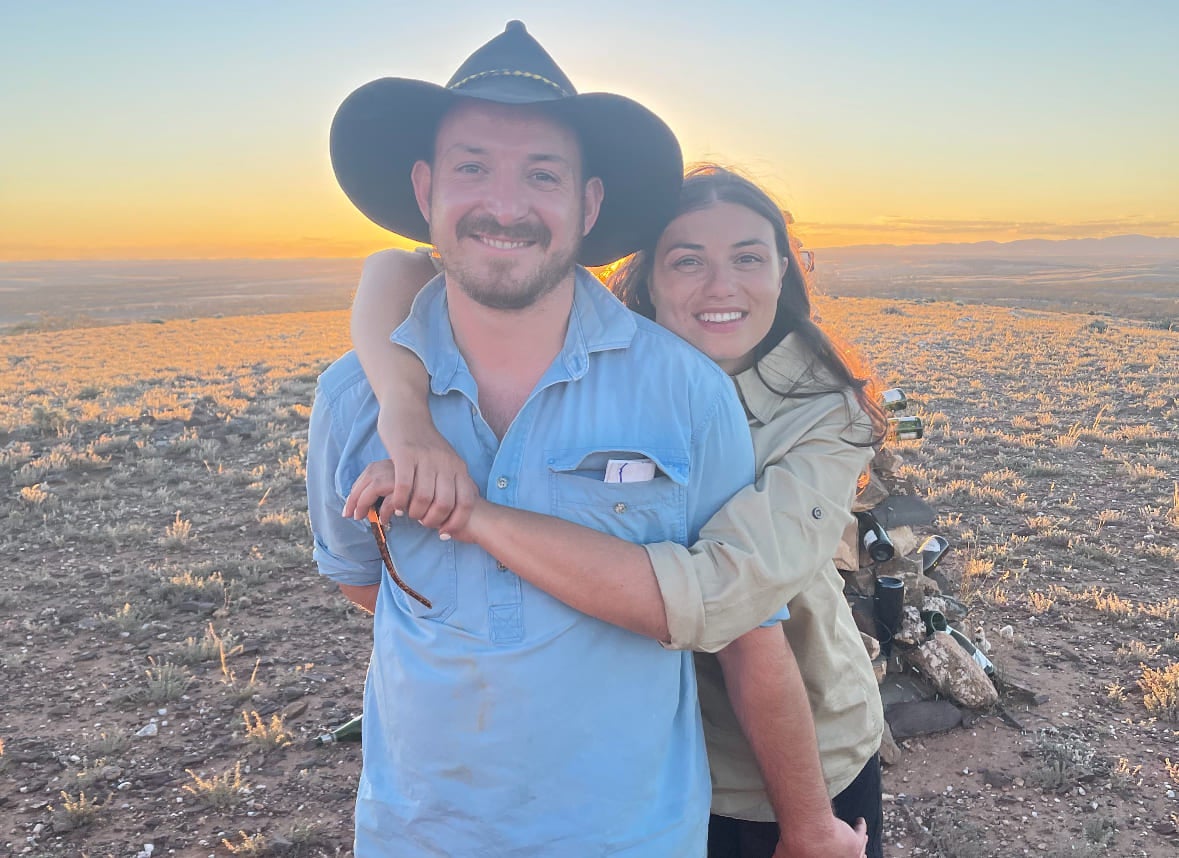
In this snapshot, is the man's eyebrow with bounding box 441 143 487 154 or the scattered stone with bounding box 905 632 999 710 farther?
the scattered stone with bounding box 905 632 999 710

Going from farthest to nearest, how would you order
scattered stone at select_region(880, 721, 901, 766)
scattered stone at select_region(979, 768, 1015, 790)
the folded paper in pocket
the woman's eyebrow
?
scattered stone at select_region(880, 721, 901, 766), scattered stone at select_region(979, 768, 1015, 790), the woman's eyebrow, the folded paper in pocket

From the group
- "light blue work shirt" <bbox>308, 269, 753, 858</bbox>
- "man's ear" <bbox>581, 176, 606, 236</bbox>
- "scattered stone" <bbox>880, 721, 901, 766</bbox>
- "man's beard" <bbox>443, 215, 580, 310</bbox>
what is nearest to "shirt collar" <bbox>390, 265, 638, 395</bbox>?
"light blue work shirt" <bbox>308, 269, 753, 858</bbox>

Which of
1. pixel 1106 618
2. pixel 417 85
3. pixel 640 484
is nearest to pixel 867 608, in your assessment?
pixel 1106 618

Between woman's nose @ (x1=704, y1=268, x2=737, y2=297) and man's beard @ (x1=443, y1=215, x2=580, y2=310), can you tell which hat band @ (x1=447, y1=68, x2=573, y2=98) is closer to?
man's beard @ (x1=443, y1=215, x2=580, y2=310)

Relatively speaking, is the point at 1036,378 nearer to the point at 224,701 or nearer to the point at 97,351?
the point at 224,701

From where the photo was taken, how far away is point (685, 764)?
184cm

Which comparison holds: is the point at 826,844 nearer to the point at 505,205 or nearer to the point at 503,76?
the point at 505,205

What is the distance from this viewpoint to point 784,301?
2.44 meters

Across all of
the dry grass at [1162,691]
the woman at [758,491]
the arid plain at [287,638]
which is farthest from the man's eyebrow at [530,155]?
the dry grass at [1162,691]

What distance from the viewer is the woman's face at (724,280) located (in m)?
2.24

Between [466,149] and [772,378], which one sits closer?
[466,149]

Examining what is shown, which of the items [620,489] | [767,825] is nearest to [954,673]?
[767,825]

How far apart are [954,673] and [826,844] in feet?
10.5

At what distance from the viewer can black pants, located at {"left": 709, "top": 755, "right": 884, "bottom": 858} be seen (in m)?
2.19
